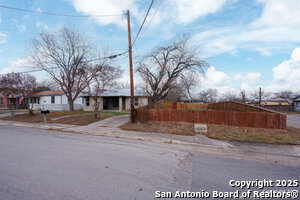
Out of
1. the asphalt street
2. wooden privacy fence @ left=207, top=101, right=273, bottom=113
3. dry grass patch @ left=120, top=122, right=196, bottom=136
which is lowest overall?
dry grass patch @ left=120, top=122, right=196, bottom=136

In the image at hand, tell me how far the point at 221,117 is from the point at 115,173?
9820 millimetres

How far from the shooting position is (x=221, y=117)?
10.9m

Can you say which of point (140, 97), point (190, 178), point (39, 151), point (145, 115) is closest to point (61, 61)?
point (140, 97)

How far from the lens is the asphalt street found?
2662mm

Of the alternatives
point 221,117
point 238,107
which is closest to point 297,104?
point 238,107

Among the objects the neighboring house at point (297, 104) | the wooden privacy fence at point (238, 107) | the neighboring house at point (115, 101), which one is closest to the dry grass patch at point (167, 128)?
the wooden privacy fence at point (238, 107)

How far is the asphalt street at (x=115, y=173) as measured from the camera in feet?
8.73

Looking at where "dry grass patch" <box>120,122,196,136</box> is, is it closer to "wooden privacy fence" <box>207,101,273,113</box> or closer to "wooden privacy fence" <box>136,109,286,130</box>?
"wooden privacy fence" <box>136,109,286,130</box>

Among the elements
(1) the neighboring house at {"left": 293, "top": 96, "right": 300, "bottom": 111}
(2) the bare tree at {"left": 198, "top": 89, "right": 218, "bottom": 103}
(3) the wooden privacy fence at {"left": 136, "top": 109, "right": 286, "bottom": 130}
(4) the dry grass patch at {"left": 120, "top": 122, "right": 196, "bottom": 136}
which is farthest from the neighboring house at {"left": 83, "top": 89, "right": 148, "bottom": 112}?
(2) the bare tree at {"left": 198, "top": 89, "right": 218, "bottom": 103}

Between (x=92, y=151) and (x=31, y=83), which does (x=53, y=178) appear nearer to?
(x=92, y=151)

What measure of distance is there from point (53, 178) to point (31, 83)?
60.2ft

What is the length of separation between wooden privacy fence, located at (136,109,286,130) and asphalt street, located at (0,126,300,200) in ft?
21.9

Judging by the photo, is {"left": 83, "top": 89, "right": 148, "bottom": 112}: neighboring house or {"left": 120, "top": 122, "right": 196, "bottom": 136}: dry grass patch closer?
{"left": 120, "top": 122, "right": 196, "bottom": 136}: dry grass patch

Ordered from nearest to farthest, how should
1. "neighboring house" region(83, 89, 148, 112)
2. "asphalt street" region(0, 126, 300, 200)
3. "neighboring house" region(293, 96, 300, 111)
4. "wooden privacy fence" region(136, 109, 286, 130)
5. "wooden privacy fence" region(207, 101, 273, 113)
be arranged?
"asphalt street" region(0, 126, 300, 200) → "wooden privacy fence" region(136, 109, 286, 130) → "wooden privacy fence" region(207, 101, 273, 113) → "neighboring house" region(83, 89, 148, 112) → "neighboring house" region(293, 96, 300, 111)
